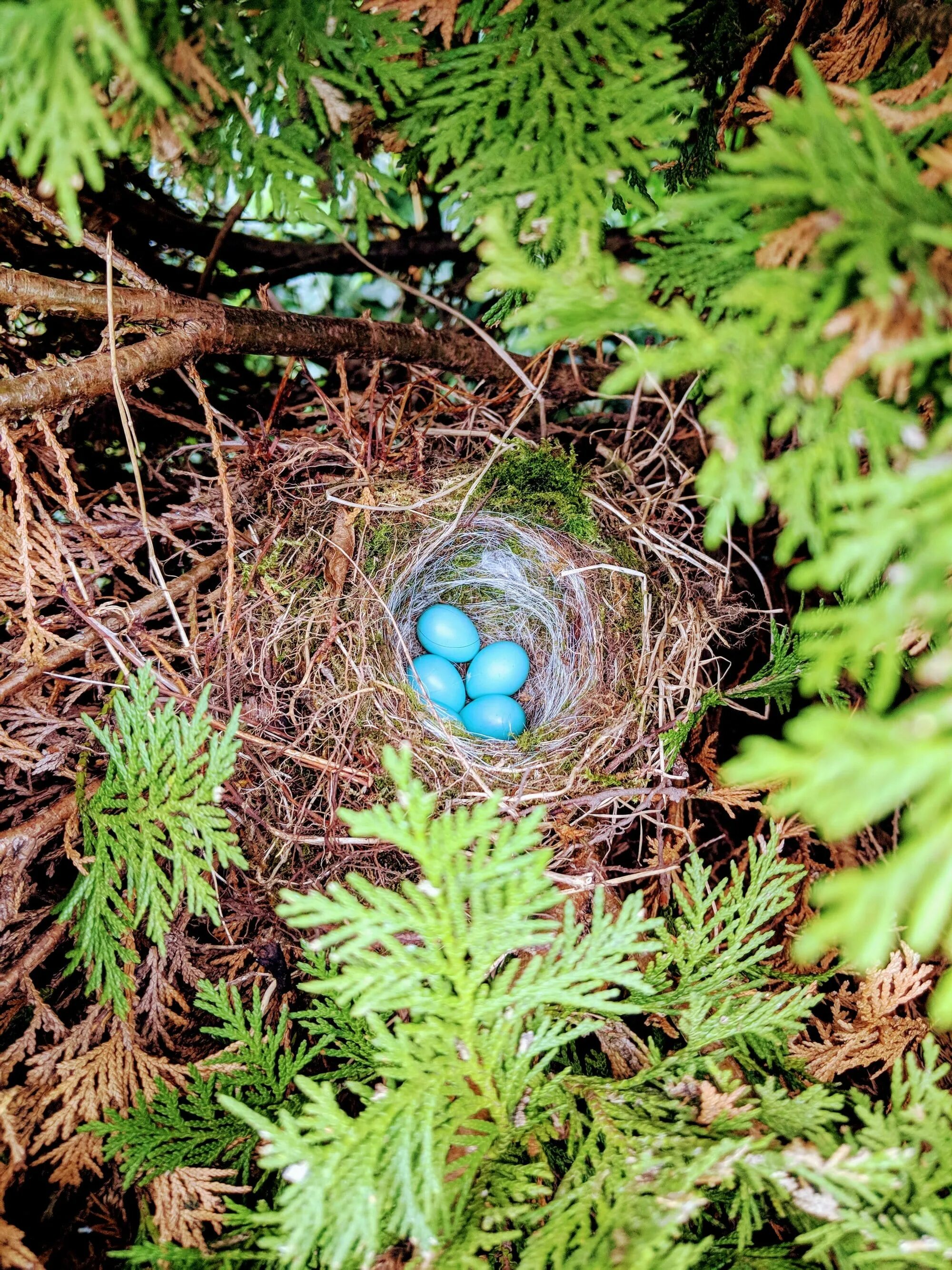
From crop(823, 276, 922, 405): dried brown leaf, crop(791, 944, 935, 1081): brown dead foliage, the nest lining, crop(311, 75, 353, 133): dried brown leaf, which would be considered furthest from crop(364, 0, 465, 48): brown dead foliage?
crop(791, 944, 935, 1081): brown dead foliage

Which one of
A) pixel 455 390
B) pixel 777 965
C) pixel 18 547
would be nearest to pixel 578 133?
pixel 455 390

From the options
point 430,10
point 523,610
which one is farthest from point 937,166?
point 523,610

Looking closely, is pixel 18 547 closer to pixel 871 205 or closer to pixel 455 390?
pixel 455 390

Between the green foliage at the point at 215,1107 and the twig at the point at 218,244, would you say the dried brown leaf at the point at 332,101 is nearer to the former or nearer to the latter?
the twig at the point at 218,244

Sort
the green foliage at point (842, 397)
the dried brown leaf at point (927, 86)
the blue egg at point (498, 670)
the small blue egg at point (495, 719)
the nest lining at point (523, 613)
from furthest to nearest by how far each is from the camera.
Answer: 1. the blue egg at point (498, 670)
2. the small blue egg at point (495, 719)
3. the nest lining at point (523, 613)
4. the dried brown leaf at point (927, 86)
5. the green foliage at point (842, 397)

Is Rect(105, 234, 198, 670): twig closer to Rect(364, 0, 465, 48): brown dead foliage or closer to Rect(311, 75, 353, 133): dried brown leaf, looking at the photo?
Rect(311, 75, 353, 133): dried brown leaf

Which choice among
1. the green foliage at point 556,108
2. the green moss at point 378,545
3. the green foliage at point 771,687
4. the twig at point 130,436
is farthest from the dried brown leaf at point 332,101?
the green foliage at point 771,687

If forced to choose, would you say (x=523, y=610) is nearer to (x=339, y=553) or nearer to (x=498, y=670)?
(x=498, y=670)
